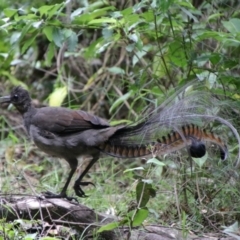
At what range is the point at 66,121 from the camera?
192 inches

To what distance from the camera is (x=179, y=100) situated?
172 inches

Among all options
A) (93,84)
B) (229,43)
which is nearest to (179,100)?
(229,43)

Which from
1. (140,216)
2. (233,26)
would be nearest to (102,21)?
(233,26)

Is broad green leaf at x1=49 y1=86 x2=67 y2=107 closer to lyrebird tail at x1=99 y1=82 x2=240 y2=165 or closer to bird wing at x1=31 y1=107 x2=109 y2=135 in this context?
bird wing at x1=31 y1=107 x2=109 y2=135

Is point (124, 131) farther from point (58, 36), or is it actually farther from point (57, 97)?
point (57, 97)

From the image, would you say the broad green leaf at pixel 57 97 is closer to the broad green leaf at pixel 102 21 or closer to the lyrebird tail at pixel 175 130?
the broad green leaf at pixel 102 21

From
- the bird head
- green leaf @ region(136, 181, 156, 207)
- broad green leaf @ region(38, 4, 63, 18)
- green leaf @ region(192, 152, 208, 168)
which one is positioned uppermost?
broad green leaf @ region(38, 4, 63, 18)

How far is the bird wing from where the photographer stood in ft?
15.8

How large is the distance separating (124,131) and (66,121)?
0.55 meters

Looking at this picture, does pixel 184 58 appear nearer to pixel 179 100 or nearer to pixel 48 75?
pixel 179 100

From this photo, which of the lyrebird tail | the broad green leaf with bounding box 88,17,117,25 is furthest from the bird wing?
the broad green leaf with bounding box 88,17,117,25

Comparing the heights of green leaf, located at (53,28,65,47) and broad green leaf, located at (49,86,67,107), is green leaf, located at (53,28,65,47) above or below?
above

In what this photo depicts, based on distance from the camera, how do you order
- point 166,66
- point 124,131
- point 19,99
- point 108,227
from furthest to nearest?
1. point 166,66
2. point 19,99
3. point 124,131
4. point 108,227

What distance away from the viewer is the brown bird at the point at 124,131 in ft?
13.6
